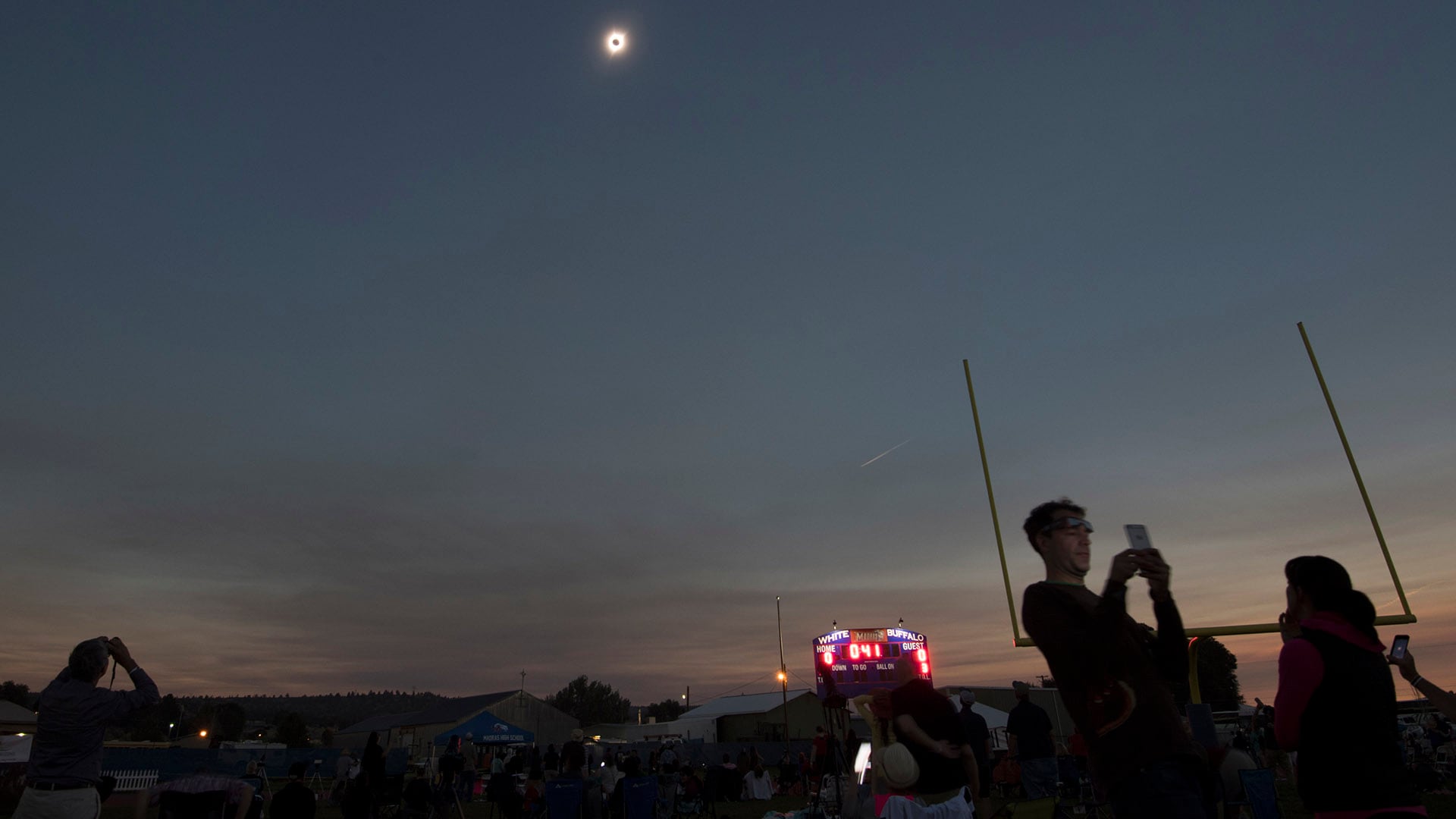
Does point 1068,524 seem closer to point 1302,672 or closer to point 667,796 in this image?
point 1302,672

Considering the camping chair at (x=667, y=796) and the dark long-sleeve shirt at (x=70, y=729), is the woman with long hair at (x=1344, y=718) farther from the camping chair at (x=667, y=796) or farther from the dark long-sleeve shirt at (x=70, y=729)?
the camping chair at (x=667, y=796)

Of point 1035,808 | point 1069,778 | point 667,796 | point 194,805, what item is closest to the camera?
point 1035,808

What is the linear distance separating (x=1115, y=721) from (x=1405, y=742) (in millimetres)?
23601

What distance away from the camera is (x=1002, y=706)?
172ft

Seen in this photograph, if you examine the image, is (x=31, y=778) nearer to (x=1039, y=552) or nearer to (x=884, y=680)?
(x=1039, y=552)

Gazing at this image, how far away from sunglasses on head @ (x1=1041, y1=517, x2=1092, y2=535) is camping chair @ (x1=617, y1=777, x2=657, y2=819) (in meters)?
8.88

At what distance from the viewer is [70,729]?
4.53 metres

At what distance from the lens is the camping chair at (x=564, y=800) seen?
30.2ft

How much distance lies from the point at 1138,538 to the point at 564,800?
8.57 m

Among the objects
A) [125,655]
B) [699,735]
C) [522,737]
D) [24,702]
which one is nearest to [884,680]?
[522,737]

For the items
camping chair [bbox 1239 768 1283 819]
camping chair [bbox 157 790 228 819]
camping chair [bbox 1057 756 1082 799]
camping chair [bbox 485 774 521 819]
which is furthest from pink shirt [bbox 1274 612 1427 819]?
camping chair [bbox 485 774 521 819]

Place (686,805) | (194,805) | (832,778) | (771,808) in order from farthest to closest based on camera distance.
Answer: (771,808), (686,805), (832,778), (194,805)

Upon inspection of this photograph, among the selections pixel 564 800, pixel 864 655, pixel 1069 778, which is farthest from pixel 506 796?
pixel 864 655

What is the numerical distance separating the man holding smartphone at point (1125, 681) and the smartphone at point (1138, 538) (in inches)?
0.7
